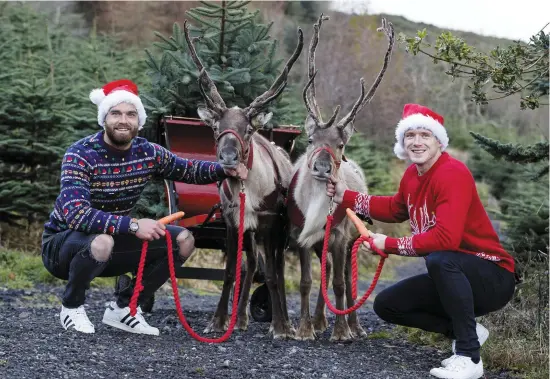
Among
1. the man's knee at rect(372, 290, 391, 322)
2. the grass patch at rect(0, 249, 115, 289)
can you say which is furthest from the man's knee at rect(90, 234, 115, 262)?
the grass patch at rect(0, 249, 115, 289)

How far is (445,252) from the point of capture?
5598 mm

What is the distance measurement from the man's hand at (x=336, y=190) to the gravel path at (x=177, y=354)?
1.28m

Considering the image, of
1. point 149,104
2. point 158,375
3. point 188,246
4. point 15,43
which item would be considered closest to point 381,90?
point 15,43

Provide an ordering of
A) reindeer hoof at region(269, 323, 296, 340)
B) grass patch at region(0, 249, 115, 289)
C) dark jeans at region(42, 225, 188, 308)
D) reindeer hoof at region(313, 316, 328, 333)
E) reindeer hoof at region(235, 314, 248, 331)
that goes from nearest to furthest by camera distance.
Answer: dark jeans at region(42, 225, 188, 308) → reindeer hoof at region(269, 323, 296, 340) → reindeer hoof at region(235, 314, 248, 331) → reindeer hoof at region(313, 316, 328, 333) → grass patch at region(0, 249, 115, 289)

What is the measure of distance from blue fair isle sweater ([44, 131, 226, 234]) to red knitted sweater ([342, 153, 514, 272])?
1.77 metres

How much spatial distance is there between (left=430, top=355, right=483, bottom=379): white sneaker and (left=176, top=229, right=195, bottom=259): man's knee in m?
2.30

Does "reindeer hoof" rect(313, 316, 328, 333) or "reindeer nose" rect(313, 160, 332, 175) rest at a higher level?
"reindeer nose" rect(313, 160, 332, 175)

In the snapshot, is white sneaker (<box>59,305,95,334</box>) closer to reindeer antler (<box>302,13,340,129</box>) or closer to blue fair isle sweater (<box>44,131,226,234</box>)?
blue fair isle sweater (<box>44,131,226,234</box>)

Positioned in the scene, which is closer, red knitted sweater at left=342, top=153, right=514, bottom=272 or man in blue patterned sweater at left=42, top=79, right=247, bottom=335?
red knitted sweater at left=342, top=153, right=514, bottom=272

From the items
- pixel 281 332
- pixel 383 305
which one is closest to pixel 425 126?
pixel 383 305

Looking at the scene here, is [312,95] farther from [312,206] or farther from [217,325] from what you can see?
[217,325]

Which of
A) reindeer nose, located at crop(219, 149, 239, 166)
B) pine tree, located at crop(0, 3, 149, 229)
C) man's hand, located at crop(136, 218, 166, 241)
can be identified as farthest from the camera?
pine tree, located at crop(0, 3, 149, 229)

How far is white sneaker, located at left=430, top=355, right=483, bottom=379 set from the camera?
546 cm

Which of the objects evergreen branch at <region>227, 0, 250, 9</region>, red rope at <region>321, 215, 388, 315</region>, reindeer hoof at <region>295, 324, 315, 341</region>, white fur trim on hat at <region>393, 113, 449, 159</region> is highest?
evergreen branch at <region>227, 0, 250, 9</region>
